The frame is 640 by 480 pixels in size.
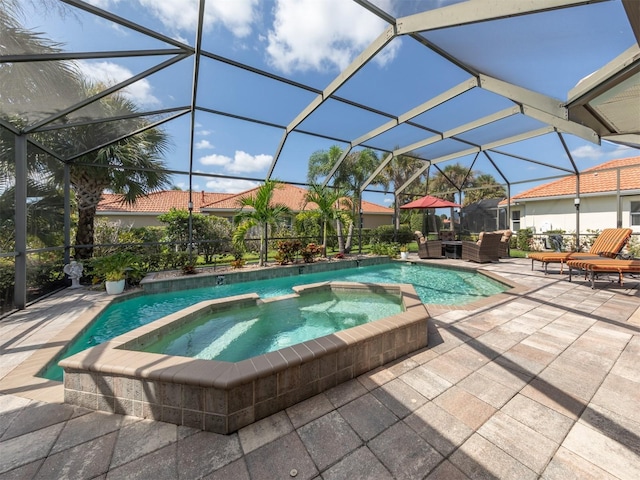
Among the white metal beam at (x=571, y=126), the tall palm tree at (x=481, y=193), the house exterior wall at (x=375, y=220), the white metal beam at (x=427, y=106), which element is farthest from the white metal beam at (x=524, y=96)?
the tall palm tree at (x=481, y=193)

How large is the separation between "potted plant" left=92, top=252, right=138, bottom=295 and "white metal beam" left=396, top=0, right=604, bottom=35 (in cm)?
745

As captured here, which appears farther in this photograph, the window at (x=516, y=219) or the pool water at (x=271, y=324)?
the window at (x=516, y=219)

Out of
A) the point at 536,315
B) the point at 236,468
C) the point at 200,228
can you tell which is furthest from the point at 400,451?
the point at 200,228

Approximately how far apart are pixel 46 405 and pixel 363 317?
4.25 m

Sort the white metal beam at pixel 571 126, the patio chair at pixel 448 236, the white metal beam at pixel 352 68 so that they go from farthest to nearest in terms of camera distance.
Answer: the patio chair at pixel 448 236 < the white metal beam at pixel 571 126 < the white metal beam at pixel 352 68

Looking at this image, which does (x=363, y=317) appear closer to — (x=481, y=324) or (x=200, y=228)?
(x=481, y=324)

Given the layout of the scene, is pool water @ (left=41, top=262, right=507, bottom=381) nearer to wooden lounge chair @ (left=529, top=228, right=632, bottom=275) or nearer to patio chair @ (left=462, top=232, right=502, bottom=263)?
patio chair @ (left=462, top=232, right=502, bottom=263)

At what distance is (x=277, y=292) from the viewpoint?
23.2 feet

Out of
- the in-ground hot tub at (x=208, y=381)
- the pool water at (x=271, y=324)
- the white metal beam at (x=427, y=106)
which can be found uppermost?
the white metal beam at (x=427, y=106)

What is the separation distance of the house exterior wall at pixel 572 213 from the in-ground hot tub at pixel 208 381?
616 inches

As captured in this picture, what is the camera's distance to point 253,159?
9984 millimetres

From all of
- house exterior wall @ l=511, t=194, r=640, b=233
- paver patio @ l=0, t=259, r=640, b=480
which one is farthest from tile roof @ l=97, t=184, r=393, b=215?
house exterior wall @ l=511, t=194, r=640, b=233

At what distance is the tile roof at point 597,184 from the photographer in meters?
12.0

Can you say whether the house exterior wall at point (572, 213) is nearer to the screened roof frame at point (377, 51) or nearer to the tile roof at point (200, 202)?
the screened roof frame at point (377, 51)
